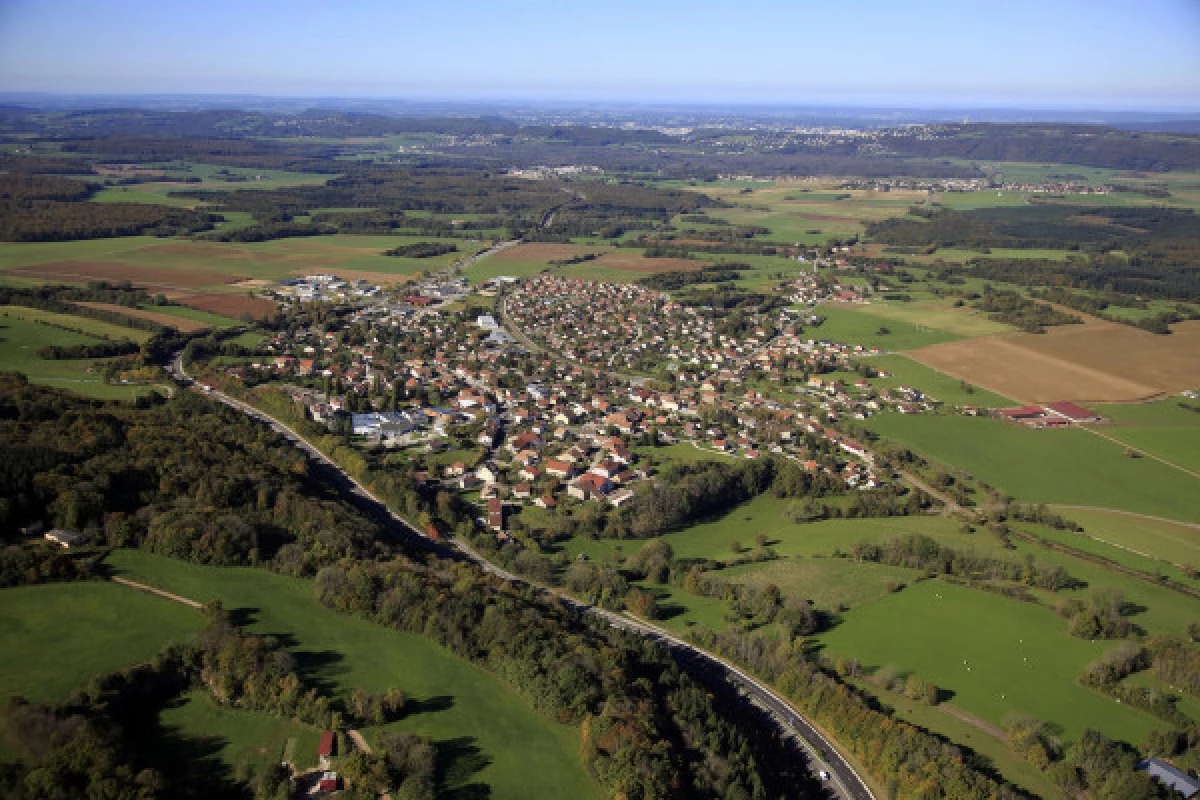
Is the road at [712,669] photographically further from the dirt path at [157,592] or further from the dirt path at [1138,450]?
the dirt path at [1138,450]

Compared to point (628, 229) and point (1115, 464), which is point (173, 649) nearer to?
point (1115, 464)

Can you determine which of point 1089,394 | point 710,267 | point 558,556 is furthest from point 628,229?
point 558,556

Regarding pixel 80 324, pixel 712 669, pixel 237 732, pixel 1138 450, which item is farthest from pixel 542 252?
pixel 237 732

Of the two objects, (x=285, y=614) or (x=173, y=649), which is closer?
(x=173, y=649)

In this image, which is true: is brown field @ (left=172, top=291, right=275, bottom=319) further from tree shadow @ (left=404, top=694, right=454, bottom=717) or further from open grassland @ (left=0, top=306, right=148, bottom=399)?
tree shadow @ (left=404, top=694, right=454, bottom=717)

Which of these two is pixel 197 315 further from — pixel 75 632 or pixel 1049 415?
pixel 1049 415

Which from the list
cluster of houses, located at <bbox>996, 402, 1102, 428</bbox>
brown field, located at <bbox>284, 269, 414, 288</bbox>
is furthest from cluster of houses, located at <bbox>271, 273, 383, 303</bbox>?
cluster of houses, located at <bbox>996, 402, 1102, 428</bbox>
